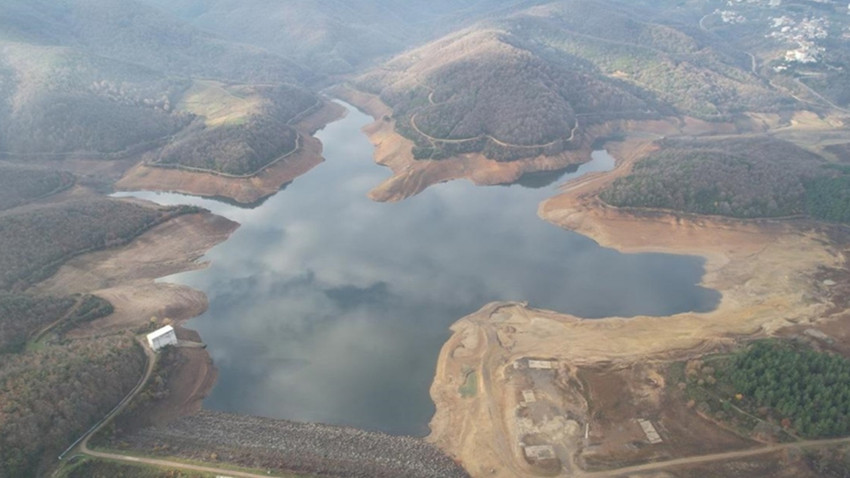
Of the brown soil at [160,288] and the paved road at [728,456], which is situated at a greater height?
the brown soil at [160,288]

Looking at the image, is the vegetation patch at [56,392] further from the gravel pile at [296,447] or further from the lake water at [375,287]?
the lake water at [375,287]

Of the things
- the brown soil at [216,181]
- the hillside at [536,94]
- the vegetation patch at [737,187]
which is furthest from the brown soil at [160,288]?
the vegetation patch at [737,187]

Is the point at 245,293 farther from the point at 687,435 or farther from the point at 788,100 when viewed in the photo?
the point at 788,100

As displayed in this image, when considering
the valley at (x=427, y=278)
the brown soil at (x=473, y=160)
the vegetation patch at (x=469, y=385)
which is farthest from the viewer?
the brown soil at (x=473, y=160)

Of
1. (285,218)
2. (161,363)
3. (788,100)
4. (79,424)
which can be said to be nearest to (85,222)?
(285,218)

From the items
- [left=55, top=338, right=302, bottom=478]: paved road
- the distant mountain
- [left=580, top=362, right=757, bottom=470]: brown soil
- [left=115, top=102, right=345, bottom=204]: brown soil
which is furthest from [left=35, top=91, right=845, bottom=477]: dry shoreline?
the distant mountain

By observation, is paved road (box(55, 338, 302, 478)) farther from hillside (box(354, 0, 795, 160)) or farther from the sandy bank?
hillside (box(354, 0, 795, 160))
